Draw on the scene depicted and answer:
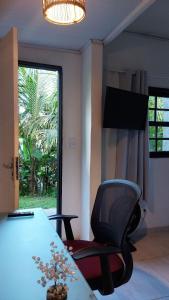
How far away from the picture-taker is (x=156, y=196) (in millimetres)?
3547

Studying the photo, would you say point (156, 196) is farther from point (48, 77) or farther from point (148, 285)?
point (48, 77)

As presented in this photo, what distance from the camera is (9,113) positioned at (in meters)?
2.33

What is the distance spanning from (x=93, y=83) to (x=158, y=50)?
1234 mm

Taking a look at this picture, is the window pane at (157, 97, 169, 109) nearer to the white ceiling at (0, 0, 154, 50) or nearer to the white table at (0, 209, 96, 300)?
the white ceiling at (0, 0, 154, 50)

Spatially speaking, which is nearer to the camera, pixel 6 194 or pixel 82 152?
pixel 6 194

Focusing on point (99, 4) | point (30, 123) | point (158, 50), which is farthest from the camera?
point (30, 123)

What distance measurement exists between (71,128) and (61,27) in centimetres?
113

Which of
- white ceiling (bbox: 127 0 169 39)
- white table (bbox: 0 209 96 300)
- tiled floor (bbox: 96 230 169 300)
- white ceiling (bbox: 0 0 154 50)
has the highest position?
white ceiling (bbox: 127 0 169 39)

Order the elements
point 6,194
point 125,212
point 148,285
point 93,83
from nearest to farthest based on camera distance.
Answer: point 125,212, point 148,285, point 6,194, point 93,83

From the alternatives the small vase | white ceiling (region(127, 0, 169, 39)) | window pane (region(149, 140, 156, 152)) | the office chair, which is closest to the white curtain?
window pane (region(149, 140, 156, 152))

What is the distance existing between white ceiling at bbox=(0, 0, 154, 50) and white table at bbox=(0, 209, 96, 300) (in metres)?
1.70

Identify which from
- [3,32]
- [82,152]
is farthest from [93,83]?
[3,32]

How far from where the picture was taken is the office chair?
1.38 metres

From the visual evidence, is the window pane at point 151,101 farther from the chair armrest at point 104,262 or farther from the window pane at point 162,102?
the chair armrest at point 104,262
